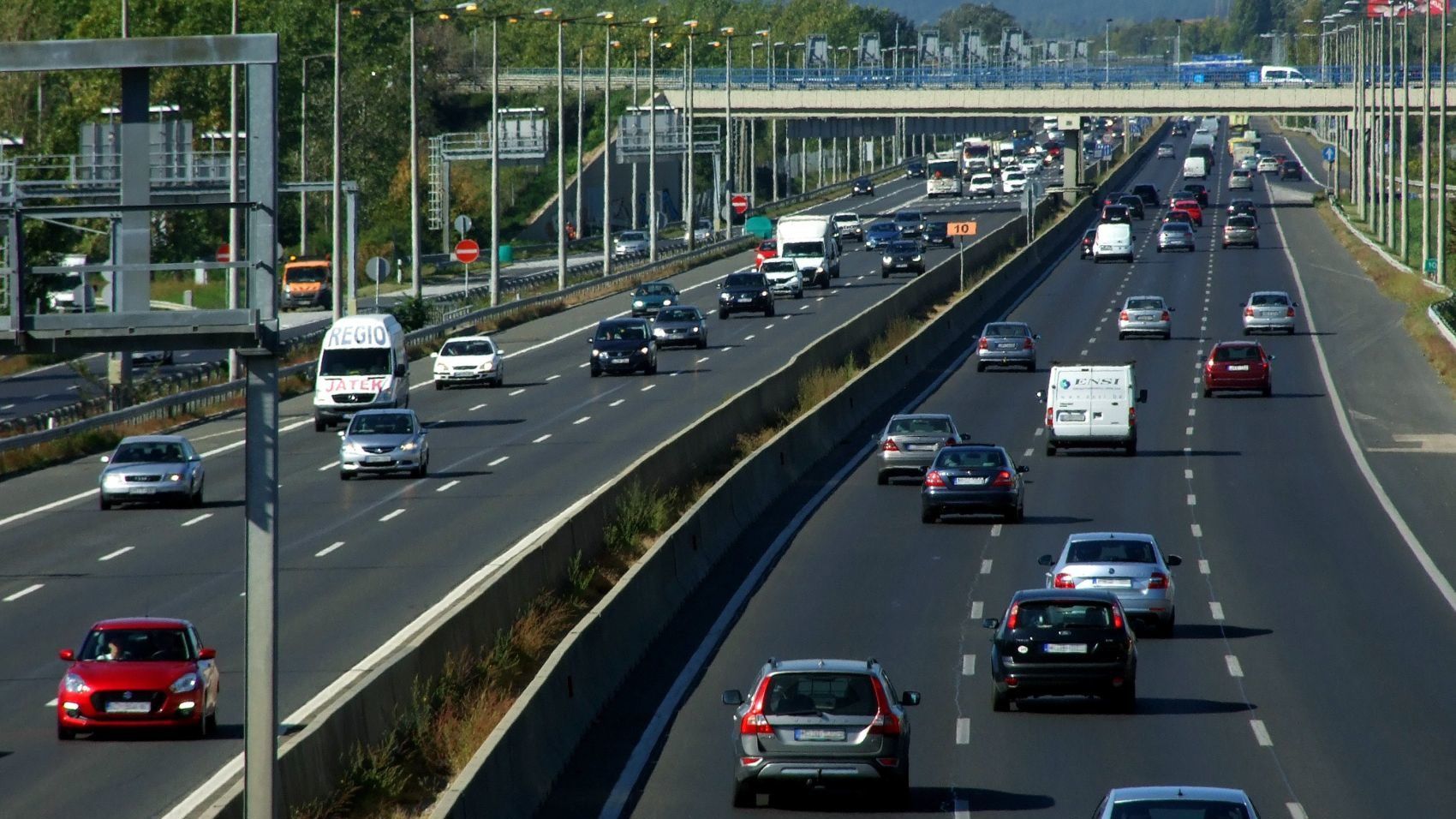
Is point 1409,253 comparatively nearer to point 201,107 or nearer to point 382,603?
point 201,107

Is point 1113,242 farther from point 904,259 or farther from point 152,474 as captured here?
point 152,474

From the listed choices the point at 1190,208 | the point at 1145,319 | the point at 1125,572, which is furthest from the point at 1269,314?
the point at 1190,208

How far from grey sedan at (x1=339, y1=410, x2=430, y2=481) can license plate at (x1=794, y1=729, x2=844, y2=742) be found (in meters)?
25.9

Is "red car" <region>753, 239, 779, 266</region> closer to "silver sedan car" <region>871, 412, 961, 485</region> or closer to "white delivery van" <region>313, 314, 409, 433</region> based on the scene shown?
"white delivery van" <region>313, 314, 409, 433</region>

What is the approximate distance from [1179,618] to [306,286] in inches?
2936

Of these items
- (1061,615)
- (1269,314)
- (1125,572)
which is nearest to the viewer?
(1061,615)

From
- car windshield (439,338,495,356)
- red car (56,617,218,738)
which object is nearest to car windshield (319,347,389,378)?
car windshield (439,338,495,356)

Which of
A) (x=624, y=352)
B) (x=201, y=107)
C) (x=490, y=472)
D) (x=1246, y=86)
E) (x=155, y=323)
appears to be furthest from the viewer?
(x=1246, y=86)

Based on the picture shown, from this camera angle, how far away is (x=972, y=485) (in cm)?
3678

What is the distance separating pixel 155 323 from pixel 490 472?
29777 millimetres

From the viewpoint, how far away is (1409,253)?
97875mm

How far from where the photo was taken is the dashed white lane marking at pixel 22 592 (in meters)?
30.1

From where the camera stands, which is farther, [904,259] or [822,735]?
[904,259]

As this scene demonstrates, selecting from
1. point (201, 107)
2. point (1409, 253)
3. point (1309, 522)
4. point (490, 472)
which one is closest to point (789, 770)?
point (1309, 522)
